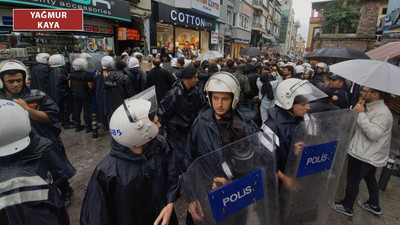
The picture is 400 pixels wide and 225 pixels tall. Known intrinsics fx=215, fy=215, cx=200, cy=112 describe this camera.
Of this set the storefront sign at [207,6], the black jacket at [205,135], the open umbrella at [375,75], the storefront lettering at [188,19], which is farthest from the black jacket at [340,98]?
the storefront sign at [207,6]

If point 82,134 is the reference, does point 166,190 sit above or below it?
above

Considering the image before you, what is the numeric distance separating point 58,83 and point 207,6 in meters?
17.0

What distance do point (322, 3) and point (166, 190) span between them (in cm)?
6123

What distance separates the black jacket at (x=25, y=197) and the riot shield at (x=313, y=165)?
1683 mm

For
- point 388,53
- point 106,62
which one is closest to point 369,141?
point 388,53

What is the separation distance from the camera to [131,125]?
4.83ft

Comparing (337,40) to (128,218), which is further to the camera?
Result: (337,40)

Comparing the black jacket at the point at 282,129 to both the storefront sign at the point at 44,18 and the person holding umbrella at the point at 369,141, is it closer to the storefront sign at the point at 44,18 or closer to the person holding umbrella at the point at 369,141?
the person holding umbrella at the point at 369,141

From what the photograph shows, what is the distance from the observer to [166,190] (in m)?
1.80

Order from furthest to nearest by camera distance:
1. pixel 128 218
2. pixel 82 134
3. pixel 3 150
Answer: pixel 82 134 → pixel 128 218 → pixel 3 150

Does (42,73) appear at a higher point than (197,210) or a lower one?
higher

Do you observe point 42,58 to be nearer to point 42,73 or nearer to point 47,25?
point 42,73

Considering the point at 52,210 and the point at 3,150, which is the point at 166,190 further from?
the point at 3,150

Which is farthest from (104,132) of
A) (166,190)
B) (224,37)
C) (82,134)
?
(224,37)
